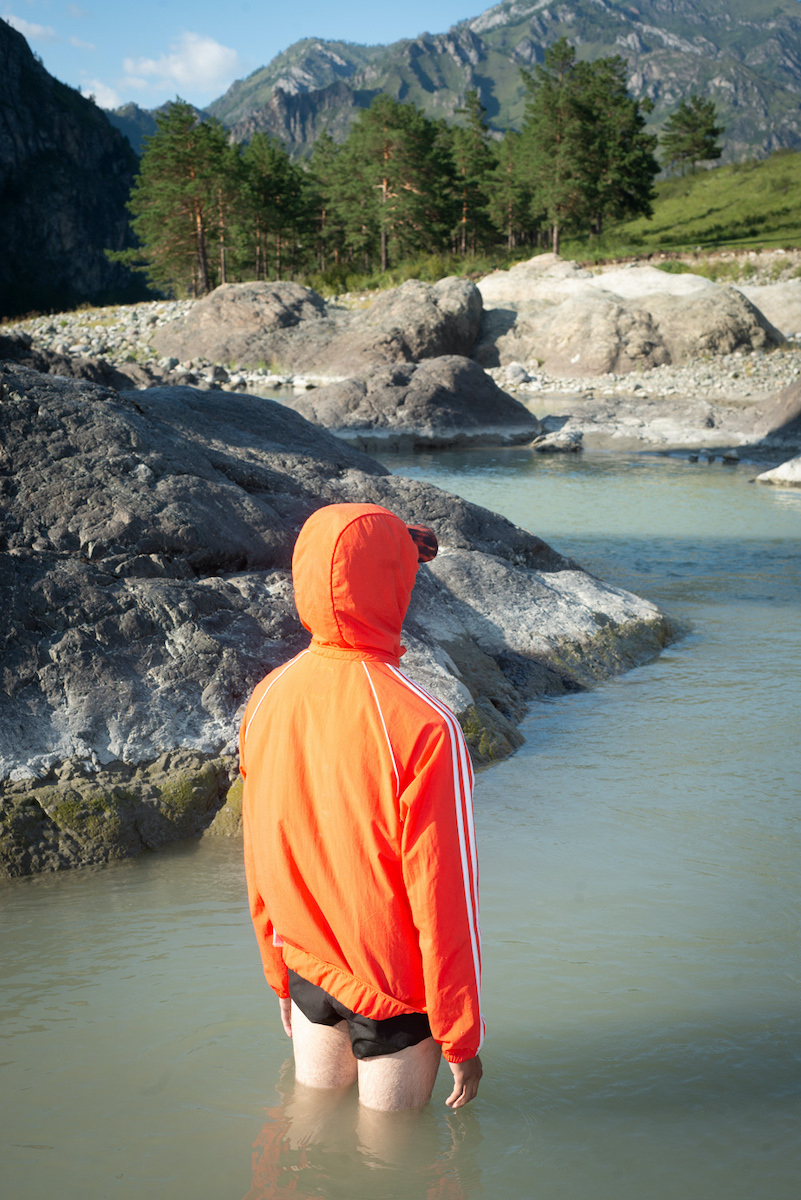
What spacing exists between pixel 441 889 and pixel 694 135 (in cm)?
8067

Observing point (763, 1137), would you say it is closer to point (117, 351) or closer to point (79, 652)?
point (79, 652)

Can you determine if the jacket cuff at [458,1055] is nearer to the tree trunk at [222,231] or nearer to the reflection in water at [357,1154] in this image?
the reflection in water at [357,1154]

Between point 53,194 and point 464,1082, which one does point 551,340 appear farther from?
point 53,194

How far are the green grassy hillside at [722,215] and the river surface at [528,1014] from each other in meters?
39.2

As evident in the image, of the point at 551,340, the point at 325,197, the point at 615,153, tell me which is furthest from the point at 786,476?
the point at 325,197

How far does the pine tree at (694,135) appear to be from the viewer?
2758 inches

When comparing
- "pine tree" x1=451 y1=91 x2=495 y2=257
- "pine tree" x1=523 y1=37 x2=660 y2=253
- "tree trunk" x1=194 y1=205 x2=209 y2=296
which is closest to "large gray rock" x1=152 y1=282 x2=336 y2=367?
"tree trunk" x1=194 y1=205 x2=209 y2=296

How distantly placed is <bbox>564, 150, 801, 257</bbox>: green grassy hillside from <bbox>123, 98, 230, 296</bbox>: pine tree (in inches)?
636

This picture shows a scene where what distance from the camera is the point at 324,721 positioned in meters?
1.84

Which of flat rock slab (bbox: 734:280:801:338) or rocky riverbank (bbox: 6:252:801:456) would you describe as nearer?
rocky riverbank (bbox: 6:252:801:456)

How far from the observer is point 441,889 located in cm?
176

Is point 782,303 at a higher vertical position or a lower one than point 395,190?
lower

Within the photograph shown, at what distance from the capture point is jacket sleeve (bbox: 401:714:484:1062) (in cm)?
176

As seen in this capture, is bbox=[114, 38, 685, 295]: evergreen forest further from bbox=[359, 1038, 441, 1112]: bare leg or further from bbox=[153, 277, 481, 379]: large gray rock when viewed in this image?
bbox=[359, 1038, 441, 1112]: bare leg
